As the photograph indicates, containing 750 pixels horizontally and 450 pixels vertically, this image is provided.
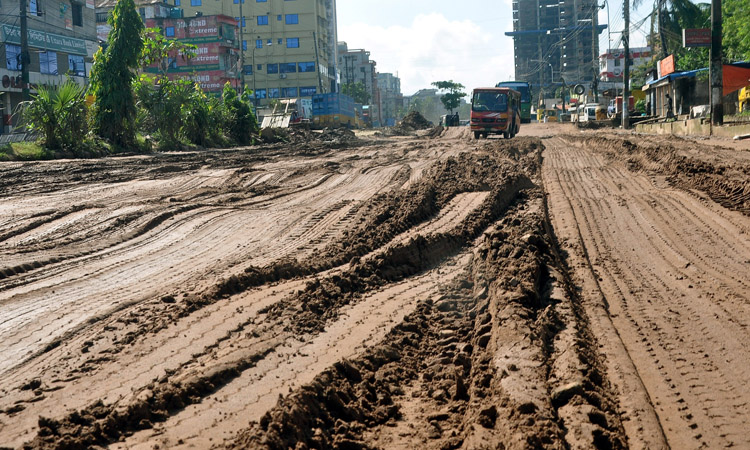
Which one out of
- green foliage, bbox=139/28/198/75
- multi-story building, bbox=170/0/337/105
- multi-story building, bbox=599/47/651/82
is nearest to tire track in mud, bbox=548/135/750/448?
green foliage, bbox=139/28/198/75

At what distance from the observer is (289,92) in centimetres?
9806

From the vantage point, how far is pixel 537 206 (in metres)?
12.0

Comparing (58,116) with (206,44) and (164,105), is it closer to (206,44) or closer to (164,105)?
(164,105)

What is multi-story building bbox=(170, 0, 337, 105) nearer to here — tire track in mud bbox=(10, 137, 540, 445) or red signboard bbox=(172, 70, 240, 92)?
red signboard bbox=(172, 70, 240, 92)

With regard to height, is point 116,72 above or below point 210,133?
above

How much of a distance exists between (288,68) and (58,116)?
76303mm

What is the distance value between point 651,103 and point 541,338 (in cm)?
5941

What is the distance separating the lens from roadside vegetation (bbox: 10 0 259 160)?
78.4 ft

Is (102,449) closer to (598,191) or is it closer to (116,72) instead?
(598,191)

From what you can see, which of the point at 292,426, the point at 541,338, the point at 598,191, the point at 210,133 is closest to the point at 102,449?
the point at 292,426

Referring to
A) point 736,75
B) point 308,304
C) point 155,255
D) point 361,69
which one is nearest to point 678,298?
point 308,304

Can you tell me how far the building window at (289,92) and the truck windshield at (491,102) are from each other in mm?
63064

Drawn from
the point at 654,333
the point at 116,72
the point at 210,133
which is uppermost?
the point at 116,72

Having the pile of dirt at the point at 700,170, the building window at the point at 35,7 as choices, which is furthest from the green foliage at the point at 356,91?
the pile of dirt at the point at 700,170
